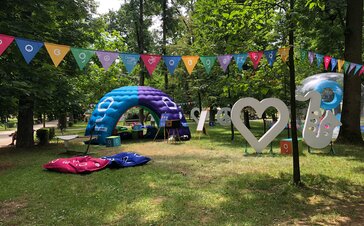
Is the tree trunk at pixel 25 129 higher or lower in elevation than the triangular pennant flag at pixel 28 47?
lower

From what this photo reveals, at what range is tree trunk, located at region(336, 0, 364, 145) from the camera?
1276 centimetres

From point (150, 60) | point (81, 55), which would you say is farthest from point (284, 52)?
point (81, 55)

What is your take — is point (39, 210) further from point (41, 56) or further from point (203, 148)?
point (203, 148)

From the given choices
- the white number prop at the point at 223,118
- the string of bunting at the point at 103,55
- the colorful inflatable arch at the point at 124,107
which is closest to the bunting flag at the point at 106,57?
the string of bunting at the point at 103,55

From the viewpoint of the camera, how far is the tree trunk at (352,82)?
41.9 ft

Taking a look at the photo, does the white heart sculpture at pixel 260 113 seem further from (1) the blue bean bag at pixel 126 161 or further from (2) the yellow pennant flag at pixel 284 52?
(2) the yellow pennant flag at pixel 284 52

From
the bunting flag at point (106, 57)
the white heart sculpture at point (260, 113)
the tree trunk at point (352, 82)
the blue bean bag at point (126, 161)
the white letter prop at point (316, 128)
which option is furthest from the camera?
the tree trunk at point (352, 82)

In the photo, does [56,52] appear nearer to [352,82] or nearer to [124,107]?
[124,107]

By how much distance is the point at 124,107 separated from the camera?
16.2m

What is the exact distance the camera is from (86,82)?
27.2 metres

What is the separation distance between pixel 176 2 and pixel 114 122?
1773 centimetres

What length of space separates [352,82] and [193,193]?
32.2 feet

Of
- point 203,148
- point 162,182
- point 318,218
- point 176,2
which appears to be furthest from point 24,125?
point 176,2

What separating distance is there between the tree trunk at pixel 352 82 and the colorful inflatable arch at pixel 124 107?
300 inches
